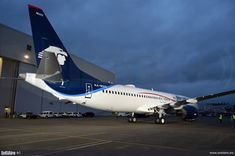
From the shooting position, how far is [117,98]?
70.6ft

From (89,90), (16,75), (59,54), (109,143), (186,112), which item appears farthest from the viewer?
(16,75)

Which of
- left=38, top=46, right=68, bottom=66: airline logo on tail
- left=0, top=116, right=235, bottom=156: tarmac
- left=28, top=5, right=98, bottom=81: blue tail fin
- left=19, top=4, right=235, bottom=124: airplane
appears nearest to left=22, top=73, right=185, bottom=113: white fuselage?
left=19, top=4, right=235, bottom=124: airplane

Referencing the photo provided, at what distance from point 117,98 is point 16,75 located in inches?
1050

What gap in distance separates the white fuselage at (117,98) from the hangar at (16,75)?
24343mm

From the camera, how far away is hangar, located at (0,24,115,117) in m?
37.7

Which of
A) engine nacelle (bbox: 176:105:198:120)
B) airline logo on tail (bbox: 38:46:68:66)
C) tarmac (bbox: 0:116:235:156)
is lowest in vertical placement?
tarmac (bbox: 0:116:235:156)

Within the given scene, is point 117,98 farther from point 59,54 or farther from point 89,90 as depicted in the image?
point 59,54

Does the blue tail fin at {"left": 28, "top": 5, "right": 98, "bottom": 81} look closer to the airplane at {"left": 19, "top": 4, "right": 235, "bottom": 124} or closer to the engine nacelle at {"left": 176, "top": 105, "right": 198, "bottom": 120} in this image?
the airplane at {"left": 19, "top": 4, "right": 235, "bottom": 124}

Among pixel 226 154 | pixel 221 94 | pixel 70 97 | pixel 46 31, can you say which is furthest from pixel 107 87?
pixel 226 154

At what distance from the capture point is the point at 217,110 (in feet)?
357

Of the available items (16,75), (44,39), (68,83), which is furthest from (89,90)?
(16,75)

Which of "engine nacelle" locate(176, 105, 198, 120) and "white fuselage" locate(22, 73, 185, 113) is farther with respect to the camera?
"engine nacelle" locate(176, 105, 198, 120)

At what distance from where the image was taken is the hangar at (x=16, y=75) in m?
37.7

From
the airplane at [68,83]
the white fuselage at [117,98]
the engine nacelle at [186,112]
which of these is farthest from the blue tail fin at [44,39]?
the engine nacelle at [186,112]
